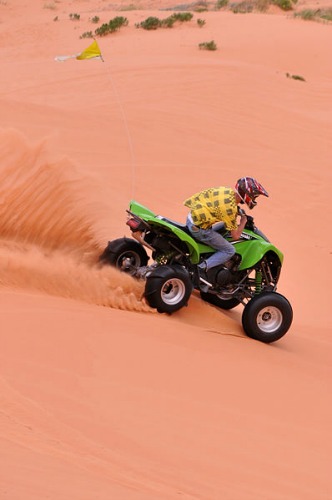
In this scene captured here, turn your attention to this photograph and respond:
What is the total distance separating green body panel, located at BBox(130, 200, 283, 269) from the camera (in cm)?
835

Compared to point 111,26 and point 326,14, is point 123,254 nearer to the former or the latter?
point 111,26

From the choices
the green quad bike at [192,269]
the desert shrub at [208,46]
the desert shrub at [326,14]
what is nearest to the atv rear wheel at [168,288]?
the green quad bike at [192,269]

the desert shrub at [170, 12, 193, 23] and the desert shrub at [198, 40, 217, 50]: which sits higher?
the desert shrub at [170, 12, 193, 23]

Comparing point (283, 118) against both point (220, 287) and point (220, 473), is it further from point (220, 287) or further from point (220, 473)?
point (220, 473)

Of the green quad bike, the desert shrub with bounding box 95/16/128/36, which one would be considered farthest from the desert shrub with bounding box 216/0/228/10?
the green quad bike

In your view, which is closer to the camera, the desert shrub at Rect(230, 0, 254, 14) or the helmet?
the helmet

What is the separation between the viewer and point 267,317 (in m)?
8.77

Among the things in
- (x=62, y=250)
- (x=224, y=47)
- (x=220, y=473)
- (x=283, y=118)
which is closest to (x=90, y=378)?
(x=220, y=473)

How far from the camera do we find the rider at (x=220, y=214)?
27.3ft

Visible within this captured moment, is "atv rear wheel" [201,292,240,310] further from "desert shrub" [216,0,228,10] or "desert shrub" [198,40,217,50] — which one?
"desert shrub" [216,0,228,10]

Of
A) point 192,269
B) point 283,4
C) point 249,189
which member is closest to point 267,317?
point 192,269

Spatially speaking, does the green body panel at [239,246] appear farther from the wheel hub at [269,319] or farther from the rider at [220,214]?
the wheel hub at [269,319]

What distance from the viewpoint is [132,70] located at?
20656 mm

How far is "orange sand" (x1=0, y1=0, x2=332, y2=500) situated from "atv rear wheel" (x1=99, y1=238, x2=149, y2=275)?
0.20 metres
